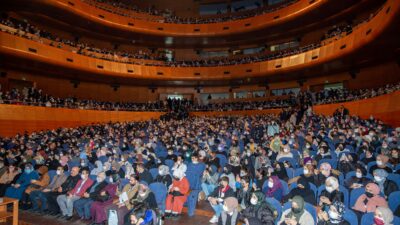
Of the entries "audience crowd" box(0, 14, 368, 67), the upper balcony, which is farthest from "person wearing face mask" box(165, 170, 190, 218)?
the upper balcony

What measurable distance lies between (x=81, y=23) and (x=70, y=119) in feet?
25.3

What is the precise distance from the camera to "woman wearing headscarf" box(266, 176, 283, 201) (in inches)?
202

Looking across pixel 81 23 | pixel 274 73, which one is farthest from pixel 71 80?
pixel 274 73

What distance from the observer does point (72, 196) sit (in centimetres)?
593

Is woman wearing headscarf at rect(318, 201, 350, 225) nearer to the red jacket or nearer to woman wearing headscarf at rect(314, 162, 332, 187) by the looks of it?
woman wearing headscarf at rect(314, 162, 332, 187)

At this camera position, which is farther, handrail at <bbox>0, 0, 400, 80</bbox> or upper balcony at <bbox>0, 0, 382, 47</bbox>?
upper balcony at <bbox>0, 0, 382, 47</bbox>

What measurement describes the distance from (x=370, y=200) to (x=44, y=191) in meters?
5.96

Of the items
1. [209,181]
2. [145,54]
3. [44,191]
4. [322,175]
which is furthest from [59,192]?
[145,54]

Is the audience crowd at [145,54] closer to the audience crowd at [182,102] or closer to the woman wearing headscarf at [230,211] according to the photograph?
the audience crowd at [182,102]

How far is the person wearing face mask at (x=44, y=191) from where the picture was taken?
20.3ft

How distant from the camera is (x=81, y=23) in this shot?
21344 mm

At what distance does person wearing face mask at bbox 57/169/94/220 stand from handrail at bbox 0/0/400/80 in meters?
10.8

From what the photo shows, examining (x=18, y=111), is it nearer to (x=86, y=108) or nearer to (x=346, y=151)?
(x=86, y=108)

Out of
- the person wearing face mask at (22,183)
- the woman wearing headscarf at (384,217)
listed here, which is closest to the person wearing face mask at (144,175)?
the person wearing face mask at (22,183)
